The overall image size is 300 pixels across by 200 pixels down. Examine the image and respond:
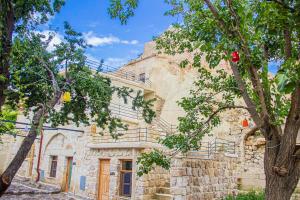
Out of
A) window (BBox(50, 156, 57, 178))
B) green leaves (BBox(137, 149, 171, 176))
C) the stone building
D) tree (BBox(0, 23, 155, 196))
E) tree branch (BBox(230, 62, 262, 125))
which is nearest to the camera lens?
tree branch (BBox(230, 62, 262, 125))

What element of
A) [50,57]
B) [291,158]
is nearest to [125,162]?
[50,57]

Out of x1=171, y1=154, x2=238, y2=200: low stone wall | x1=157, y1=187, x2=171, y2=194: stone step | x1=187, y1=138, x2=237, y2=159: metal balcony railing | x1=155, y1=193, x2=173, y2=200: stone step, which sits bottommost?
x1=155, y1=193, x2=173, y2=200: stone step

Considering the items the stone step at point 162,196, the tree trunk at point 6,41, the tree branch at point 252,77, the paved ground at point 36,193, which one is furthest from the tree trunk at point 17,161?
the paved ground at point 36,193

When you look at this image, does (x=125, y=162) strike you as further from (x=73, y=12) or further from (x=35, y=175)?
(x=35, y=175)

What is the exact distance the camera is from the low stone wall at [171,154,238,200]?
10.3 meters

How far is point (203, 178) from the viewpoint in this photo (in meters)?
11.4

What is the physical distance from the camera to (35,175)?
18.8 meters

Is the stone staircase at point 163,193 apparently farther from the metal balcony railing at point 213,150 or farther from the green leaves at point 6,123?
the green leaves at point 6,123

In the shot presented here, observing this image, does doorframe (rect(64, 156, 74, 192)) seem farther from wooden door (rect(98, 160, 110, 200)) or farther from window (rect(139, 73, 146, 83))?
window (rect(139, 73, 146, 83))

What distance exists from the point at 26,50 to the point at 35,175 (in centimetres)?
1344

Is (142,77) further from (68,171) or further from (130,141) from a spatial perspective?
(130,141)

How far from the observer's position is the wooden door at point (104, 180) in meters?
13.2

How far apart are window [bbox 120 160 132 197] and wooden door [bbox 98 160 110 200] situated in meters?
0.98

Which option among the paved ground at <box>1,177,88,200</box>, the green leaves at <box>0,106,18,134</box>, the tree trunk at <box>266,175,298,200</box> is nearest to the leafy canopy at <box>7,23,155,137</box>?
the green leaves at <box>0,106,18,134</box>
